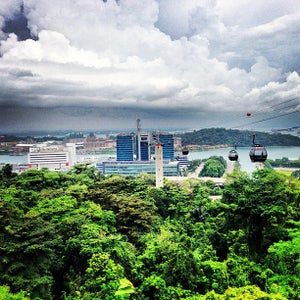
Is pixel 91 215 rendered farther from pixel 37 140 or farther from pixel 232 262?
pixel 37 140

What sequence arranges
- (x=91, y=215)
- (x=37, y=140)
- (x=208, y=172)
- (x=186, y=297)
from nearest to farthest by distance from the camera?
(x=186, y=297), (x=91, y=215), (x=208, y=172), (x=37, y=140)

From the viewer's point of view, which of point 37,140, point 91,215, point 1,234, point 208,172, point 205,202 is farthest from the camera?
point 37,140

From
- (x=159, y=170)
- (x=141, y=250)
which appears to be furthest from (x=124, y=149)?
(x=141, y=250)

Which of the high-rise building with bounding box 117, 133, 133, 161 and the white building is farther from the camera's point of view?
the high-rise building with bounding box 117, 133, 133, 161

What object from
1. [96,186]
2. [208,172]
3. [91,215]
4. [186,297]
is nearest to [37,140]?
[208,172]

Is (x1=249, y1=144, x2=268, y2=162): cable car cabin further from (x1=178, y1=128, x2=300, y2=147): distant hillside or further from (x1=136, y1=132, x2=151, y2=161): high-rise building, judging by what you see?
(x1=136, y1=132, x2=151, y2=161): high-rise building

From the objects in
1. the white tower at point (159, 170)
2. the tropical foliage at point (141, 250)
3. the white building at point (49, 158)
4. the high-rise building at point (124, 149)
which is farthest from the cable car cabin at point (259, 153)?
the high-rise building at point (124, 149)

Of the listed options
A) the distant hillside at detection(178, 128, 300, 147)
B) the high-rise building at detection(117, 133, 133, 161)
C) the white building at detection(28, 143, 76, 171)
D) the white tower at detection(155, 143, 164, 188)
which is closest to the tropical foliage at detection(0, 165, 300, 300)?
the white tower at detection(155, 143, 164, 188)
